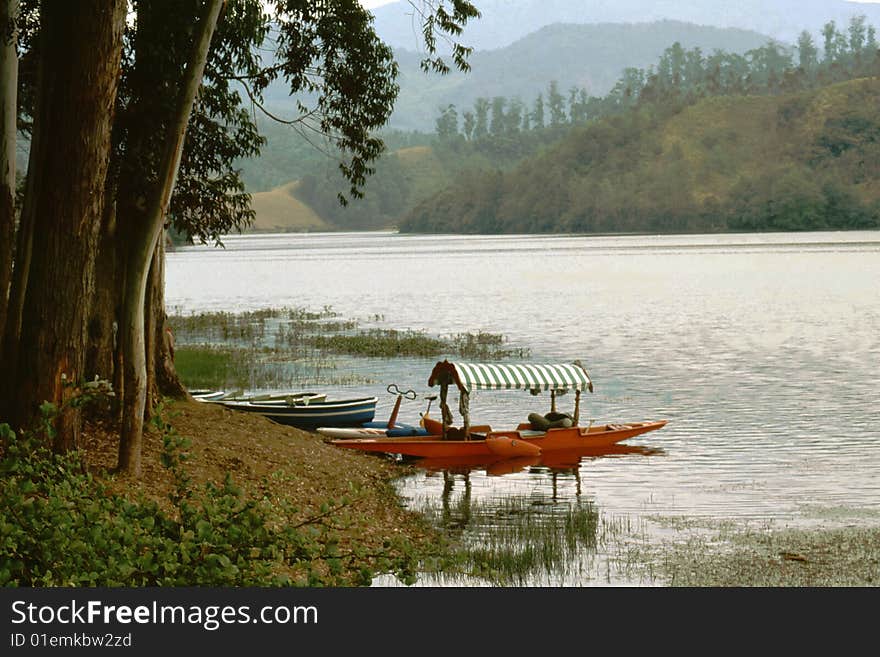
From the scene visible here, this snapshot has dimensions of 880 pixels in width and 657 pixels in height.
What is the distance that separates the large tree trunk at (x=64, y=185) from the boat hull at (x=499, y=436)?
429 inches

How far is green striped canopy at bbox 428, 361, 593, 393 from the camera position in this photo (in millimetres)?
23234

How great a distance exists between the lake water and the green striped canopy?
1.60 m

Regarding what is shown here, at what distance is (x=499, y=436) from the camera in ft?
77.4

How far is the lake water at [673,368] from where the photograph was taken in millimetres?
20156

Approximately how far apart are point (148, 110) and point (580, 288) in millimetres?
67933

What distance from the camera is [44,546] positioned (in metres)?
9.00

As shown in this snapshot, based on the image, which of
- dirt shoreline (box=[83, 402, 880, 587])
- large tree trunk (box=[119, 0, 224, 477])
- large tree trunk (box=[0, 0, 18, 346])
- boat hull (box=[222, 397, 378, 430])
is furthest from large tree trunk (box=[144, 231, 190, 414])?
boat hull (box=[222, 397, 378, 430])

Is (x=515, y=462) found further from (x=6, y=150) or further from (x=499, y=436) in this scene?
(x=6, y=150)

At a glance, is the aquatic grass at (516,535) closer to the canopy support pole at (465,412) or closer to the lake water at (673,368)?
the lake water at (673,368)

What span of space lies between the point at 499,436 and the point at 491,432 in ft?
1.32

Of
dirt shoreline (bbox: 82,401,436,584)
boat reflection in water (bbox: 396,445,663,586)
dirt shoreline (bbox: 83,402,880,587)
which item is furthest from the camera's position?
dirt shoreline (bbox: 82,401,436,584)

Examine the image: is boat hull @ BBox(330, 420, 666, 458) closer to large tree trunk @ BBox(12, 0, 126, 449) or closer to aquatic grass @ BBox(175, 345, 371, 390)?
aquatic grass @ BBox(175, 345, 371, 390)

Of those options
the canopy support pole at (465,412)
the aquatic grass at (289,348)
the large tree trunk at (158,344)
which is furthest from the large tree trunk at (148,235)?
the aquatic grass at (289,348)

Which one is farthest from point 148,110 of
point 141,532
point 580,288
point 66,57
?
point 580,288
